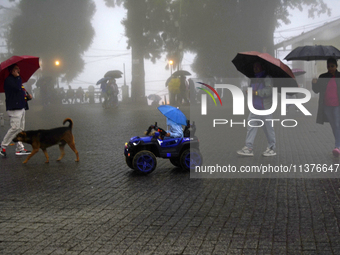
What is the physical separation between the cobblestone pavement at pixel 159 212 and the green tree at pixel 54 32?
125 ft

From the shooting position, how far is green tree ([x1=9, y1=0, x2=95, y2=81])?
45156 mm

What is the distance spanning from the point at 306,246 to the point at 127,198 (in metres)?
2.72

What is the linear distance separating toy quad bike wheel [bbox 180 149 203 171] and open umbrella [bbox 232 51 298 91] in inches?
88.3

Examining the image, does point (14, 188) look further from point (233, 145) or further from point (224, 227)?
point (233, 145)

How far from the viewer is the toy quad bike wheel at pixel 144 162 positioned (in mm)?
8203

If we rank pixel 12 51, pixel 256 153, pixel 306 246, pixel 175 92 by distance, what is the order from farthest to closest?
pixel 12 51 < pixel 175 92 < pixel 256 153 < pixel 306 246

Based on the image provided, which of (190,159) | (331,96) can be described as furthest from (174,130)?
(331,96)

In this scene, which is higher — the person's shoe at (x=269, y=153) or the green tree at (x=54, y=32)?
the green tree at (x=54, y=32)

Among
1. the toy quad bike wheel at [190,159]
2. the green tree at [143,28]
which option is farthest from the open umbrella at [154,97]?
the toy quad bike wheel at [190,159]

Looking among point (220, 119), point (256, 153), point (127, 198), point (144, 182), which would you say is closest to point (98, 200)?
point (127, 198)

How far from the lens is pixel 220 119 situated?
19.1m

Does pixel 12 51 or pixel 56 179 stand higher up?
pixel 12 51

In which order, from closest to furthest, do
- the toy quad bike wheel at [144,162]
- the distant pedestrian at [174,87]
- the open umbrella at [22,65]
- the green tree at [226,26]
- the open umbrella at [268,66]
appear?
the toy quad bike wheel at [144,162] → the open umbrella at [268,66] → the open umbrella at [22,65] → the distant pedestrian at [174,87] → the green tree at [226,26]

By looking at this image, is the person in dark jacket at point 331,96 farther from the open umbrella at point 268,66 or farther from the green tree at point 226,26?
the green tree at point 226,26
